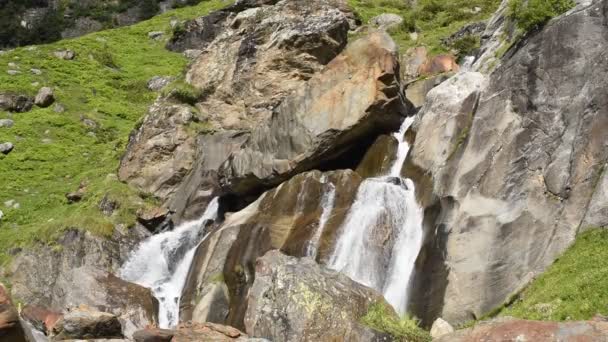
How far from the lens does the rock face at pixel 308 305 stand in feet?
51.6

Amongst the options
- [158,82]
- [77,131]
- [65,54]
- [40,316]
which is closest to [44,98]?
[77,131]

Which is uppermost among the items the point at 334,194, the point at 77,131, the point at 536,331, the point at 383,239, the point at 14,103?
the point at 536,331

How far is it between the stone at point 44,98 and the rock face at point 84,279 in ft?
72.3

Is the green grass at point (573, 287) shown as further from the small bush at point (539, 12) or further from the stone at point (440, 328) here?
the small bush at point (539, 12)

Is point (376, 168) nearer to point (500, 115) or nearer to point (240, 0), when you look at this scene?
point (500, 115)

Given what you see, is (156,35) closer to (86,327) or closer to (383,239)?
(383,239)

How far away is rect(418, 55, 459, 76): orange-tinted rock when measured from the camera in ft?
108

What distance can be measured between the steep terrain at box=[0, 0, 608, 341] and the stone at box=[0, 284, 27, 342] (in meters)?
0.05

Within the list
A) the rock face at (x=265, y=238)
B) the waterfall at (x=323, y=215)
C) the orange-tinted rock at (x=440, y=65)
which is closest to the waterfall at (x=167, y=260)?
the rock face at (x=265, y=238)

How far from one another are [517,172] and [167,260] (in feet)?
50.6

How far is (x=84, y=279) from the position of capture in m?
26.3

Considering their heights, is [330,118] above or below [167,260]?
above

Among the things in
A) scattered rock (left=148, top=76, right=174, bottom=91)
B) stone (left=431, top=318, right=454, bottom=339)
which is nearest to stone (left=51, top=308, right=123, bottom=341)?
stone (left=431, top=318, right=454, bottom=339)

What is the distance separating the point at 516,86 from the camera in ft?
69.3
